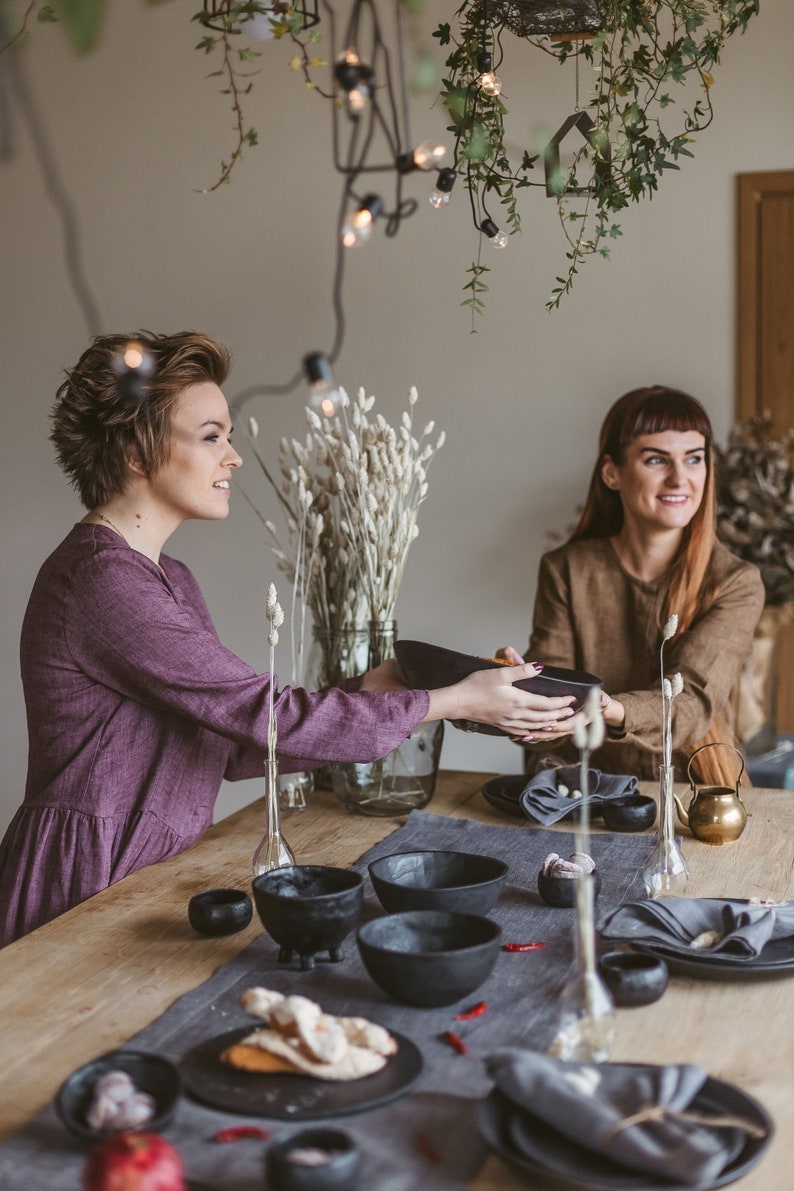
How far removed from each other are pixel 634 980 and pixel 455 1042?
0.20 metres

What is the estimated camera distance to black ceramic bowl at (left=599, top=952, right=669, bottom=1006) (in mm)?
1205

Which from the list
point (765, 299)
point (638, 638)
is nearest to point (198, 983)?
point (638, 638)

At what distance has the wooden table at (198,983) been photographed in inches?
42.5

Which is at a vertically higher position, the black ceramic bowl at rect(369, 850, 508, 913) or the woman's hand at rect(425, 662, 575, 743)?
the woman's hand at rect(425, 662, 575, 743)

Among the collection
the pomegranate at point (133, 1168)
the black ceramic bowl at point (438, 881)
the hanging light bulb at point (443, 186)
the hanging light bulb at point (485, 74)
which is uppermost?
the hanging light bulb at point (485, 74)

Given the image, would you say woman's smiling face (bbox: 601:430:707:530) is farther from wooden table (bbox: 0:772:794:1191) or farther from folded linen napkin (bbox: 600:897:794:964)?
folded linen napkin (bbox: 600:897:794:964)

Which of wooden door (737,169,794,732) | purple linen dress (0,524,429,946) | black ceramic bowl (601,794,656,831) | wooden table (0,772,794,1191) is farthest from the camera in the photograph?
wooden door (737,169,794,732)

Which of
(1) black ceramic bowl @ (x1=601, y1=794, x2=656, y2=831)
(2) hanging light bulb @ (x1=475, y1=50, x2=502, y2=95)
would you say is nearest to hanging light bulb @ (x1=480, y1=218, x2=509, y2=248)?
(2) hanging light bulb @ (x1=475, y1=50, x2=502, y2=95)

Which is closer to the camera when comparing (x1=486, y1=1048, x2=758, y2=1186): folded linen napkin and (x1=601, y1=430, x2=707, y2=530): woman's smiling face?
(x1=486, y1=1048, x2=758, y2=1186): folded linen napkin

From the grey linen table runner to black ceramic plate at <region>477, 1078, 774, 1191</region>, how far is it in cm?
3

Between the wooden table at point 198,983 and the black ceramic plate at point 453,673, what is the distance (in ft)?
0.81

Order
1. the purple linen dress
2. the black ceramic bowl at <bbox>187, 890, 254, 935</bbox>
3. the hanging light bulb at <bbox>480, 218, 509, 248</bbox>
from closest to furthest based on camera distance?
1. the black ceramic bowl at <bbox>187, 890, 254, 935</bbox>
2. the hanging light bulb at <bbox>480, 218, 509, 248</bbox>
3. the purple linen dress

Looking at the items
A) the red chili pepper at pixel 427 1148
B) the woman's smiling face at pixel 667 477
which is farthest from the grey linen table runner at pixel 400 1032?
the woman's smiling face at pixel 667 477

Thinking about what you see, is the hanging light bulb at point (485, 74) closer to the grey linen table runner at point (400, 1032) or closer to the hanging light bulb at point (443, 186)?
the hanging light bulb at point (443, 186)
